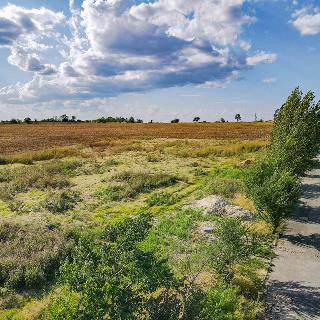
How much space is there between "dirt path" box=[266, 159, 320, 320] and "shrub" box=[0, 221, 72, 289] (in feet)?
21.4

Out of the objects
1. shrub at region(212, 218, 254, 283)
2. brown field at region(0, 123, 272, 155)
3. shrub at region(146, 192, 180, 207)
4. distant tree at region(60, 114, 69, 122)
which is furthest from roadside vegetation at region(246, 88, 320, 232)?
distant tree at region(60, 114, 69, 122)

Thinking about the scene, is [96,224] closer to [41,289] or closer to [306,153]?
[41,289]

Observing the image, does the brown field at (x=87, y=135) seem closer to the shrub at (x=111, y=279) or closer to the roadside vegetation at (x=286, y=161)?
the roadside vegetation at (x=286, y=161)

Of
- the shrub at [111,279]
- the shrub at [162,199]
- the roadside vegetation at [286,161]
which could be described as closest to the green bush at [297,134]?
the roadside vegetation at [286,161]

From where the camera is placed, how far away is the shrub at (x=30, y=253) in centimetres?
1323

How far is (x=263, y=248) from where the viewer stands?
15031 mm

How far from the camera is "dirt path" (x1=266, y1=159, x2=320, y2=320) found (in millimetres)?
11152

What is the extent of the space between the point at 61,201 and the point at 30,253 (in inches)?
299

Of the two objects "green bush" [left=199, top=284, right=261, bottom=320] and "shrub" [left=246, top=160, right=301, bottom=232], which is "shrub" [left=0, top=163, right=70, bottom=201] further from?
"green bush" [left=199, top=284, right=261, bottom=320]

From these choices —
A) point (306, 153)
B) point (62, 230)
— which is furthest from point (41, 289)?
point (306, 153)

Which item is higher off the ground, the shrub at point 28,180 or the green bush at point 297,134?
the green bush at point 297,134

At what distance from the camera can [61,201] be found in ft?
73.3

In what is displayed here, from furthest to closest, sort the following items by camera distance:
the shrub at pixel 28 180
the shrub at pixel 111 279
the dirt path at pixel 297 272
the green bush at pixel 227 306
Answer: the shrub at pixel 28 180
the dirt path at pixel 297 272
the green bush at pixel 227 306
the shrub at pixel 111 279

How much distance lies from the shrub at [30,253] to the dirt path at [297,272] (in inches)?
A: 257
